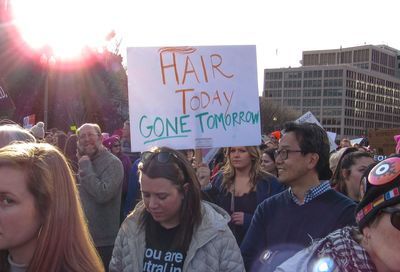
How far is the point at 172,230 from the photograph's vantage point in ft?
9.17

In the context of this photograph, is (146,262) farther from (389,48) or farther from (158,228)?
(389,48)

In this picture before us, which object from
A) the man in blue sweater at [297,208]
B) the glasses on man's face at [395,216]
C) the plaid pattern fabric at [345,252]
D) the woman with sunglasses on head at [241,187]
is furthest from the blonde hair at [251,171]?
the glasses on man's face at [395,216]

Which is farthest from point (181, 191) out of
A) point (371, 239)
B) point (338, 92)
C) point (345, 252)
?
point (338, 92)

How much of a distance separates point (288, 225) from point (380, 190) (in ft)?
5.05

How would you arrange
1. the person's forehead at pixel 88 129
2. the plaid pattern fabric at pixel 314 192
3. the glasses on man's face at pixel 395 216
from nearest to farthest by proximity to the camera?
1. the glasses on man's face at pixel 395 216
2. the plaid pattern fabric at pixel 314 192
3. the person's forehead at pixel 88 129

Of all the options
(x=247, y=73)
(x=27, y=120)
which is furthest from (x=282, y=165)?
(x=27, y=120)

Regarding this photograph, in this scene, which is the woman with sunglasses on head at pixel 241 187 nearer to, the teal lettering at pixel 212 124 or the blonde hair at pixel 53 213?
the teal lettering at pixel 212 124

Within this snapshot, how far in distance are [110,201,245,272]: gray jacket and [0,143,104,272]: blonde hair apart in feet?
2.78

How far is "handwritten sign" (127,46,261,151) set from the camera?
408 centimetres

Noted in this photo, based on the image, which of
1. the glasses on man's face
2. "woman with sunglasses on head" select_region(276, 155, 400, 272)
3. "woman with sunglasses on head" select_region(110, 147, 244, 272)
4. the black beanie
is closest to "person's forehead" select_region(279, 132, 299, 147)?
"woman with sunglasses on head" select_region(110, 147, 244, 272)

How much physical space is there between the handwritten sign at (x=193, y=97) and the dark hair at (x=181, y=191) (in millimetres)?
1140

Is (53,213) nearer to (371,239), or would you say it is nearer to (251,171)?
(371,239)

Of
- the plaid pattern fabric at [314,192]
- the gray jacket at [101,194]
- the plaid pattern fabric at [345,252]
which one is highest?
the plaid pattern fabric at [345,252]

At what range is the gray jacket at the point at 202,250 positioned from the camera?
105 inches
